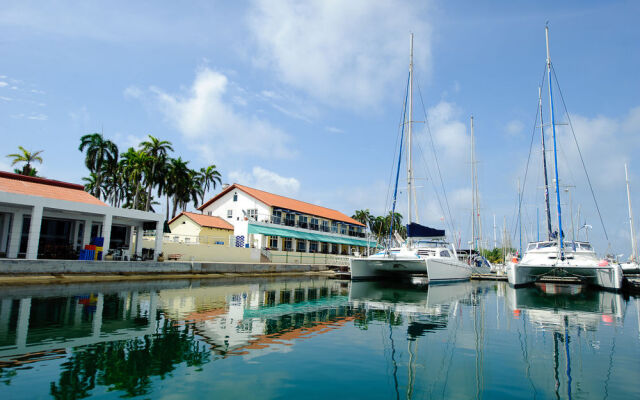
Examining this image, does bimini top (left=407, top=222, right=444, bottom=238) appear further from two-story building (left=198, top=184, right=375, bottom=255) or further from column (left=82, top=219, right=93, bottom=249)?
column (left=82, top=219, right=93, bottom=249)

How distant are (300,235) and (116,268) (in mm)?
23594

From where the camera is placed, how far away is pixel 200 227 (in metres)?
38.4

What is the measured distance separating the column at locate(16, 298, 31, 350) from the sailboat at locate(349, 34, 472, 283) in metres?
17.8

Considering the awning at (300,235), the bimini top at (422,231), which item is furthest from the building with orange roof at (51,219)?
the bimini top at (422,231)

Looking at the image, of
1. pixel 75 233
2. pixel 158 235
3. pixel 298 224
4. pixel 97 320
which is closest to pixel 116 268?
pixel 158 235

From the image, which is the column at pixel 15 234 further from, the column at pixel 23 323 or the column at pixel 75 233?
the column at pixel 23 323

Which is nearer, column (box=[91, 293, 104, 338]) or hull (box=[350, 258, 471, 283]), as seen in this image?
column (box=[91, 293, 104, 338])

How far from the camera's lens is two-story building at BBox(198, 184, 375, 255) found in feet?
132

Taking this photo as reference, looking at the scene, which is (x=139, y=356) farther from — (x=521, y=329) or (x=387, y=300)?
(x=387, y=300)

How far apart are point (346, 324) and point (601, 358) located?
6356mm

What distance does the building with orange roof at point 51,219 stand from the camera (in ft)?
66.4

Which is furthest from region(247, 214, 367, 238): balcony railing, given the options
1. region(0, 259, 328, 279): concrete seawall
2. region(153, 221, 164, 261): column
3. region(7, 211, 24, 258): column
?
region(7, 211, 24, 258): column

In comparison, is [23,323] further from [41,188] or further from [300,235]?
[300,235]

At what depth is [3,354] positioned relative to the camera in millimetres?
7121
